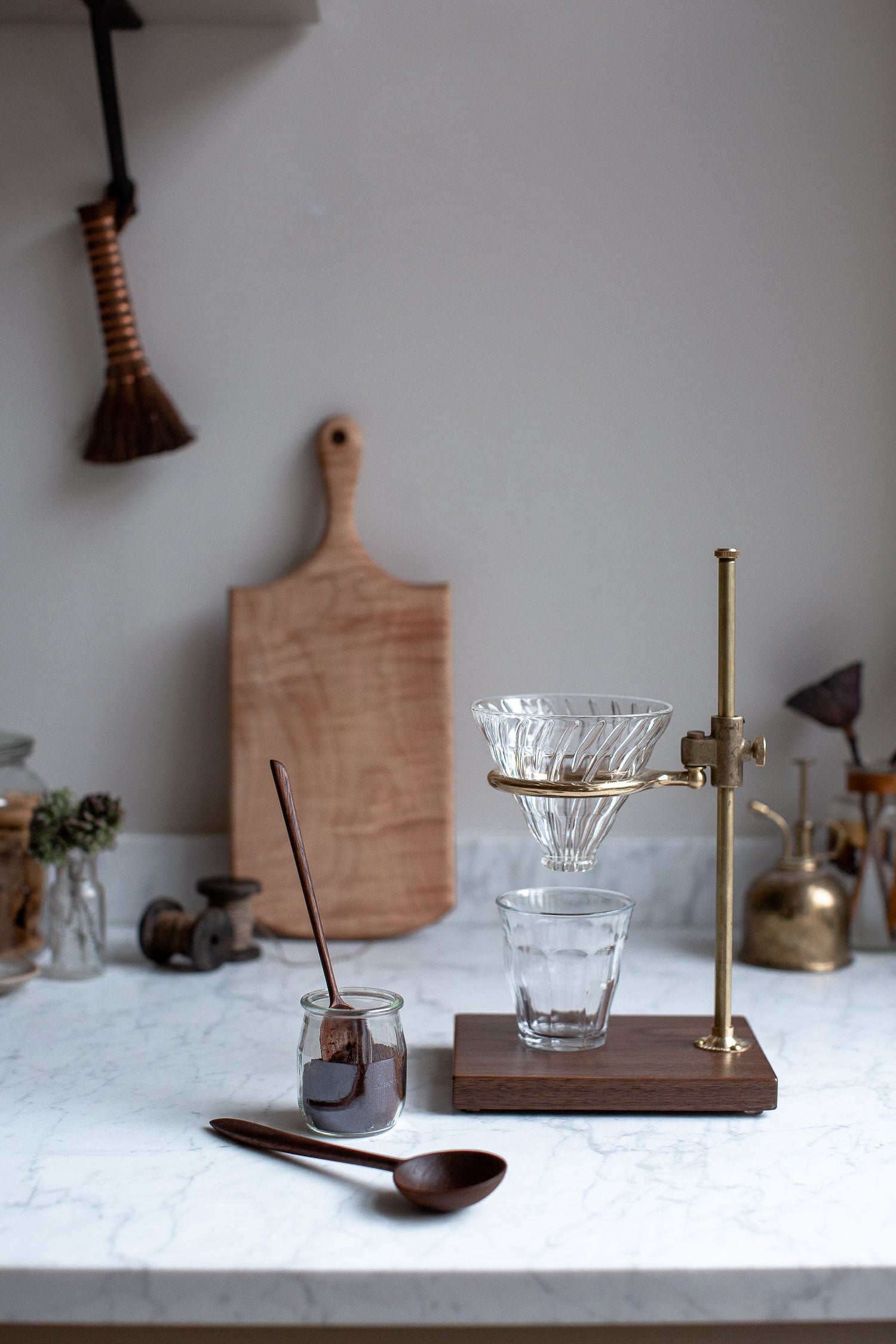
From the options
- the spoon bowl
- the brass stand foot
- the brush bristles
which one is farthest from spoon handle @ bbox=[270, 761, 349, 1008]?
the brush bristles

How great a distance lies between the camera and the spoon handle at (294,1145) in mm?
775

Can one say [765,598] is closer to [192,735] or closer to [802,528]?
[802,528]

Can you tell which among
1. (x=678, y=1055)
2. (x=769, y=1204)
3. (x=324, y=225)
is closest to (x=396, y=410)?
(x=324, y=225)

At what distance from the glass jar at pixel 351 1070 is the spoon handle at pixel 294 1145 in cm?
2

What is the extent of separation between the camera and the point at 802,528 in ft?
4.69

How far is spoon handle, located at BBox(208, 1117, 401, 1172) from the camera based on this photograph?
77 cm

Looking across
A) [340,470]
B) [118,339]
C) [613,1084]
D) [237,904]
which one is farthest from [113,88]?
[613,1084]

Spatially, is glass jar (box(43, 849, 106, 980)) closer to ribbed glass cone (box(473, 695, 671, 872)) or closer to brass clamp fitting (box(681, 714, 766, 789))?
ribbed glass cone (box(473, 695, 671, 872))

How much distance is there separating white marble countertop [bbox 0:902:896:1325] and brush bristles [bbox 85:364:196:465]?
64cm

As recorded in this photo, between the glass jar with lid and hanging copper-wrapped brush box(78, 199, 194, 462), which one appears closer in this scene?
the glass jar with lid

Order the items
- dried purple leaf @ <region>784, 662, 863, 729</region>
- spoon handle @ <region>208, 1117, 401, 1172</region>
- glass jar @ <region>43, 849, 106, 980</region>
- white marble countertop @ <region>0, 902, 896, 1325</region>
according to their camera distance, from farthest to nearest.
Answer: dried purple leaf @ <region>784, 662, 863, 729</region>
glass jar @ <region>43, 849, 106, 980</region>
spoon handle @ <region>208, 1117, 401, 1172</region>
white marble countertop @ <region>0, 902, 896, 1325</region>

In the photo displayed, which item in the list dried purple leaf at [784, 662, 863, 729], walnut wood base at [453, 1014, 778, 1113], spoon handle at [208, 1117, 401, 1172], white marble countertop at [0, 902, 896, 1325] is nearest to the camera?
white marble countertop at [0, 902, 896, 1325]

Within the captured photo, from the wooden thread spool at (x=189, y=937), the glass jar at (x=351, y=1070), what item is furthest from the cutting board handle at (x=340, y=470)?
the glass jar at (x=351, y=1070)

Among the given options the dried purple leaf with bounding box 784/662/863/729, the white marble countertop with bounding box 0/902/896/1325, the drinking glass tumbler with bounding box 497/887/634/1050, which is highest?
the dried purple leaf with bounding box 784/662/863/729
